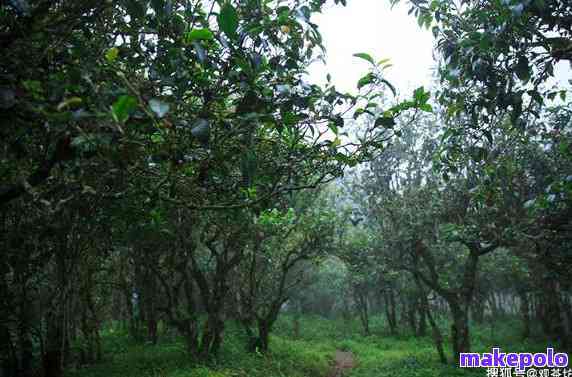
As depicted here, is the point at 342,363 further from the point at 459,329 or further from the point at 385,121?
the point at 385,121

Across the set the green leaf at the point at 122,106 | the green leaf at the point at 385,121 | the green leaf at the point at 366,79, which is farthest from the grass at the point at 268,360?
the green leaf at the point at 122,106

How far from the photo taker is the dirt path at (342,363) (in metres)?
14.7

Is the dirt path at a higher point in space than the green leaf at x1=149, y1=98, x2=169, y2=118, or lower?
lower

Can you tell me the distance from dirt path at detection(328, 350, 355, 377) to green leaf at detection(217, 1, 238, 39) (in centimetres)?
1387

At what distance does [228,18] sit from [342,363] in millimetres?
17141

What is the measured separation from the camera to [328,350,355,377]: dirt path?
14742mm

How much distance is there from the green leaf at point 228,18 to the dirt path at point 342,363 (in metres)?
13.9

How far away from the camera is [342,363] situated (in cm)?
1723

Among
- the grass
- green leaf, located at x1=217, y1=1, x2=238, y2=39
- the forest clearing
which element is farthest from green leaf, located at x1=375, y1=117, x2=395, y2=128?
the grass

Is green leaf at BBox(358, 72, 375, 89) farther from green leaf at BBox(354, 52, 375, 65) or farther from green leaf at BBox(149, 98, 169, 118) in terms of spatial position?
green leaf at BBox(149, 98, 169, 118)

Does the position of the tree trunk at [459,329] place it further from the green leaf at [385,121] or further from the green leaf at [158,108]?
the green leaf at [158,108]

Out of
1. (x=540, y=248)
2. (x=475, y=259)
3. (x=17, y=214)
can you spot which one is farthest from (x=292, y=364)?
(x=17, y=214)

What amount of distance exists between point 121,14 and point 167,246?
29.5 feet

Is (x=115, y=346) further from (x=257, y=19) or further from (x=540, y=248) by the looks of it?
(x=257, y=19)
